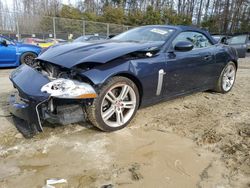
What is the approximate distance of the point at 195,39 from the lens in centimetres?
455

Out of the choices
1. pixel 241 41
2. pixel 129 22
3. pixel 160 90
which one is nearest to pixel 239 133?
pixel 160 90

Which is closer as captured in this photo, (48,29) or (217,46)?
(217,46)

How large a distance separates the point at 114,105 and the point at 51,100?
0.82 metres

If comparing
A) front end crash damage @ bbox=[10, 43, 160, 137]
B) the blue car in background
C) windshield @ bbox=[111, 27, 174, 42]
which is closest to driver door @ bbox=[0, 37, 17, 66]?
the blue car in background

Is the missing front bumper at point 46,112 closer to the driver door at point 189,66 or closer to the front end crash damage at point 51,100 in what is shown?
the front end crash damage at point 51,100

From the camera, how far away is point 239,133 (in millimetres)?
3389

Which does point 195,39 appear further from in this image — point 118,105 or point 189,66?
point 118,105

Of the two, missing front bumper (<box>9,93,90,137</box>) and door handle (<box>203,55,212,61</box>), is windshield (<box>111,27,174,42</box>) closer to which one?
door handle (<box>203,55,212,61</box>)

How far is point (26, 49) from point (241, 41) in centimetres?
1114

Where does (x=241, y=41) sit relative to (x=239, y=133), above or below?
above

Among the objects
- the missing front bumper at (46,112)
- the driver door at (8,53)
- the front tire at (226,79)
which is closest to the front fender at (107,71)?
the missing front bumper at (46,112)

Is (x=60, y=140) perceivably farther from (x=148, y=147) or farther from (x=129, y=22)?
(x=129, y=22)

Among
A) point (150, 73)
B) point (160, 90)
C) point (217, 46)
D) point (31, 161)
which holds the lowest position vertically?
point (31, 161)

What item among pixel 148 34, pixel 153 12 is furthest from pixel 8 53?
pixel 153 12
